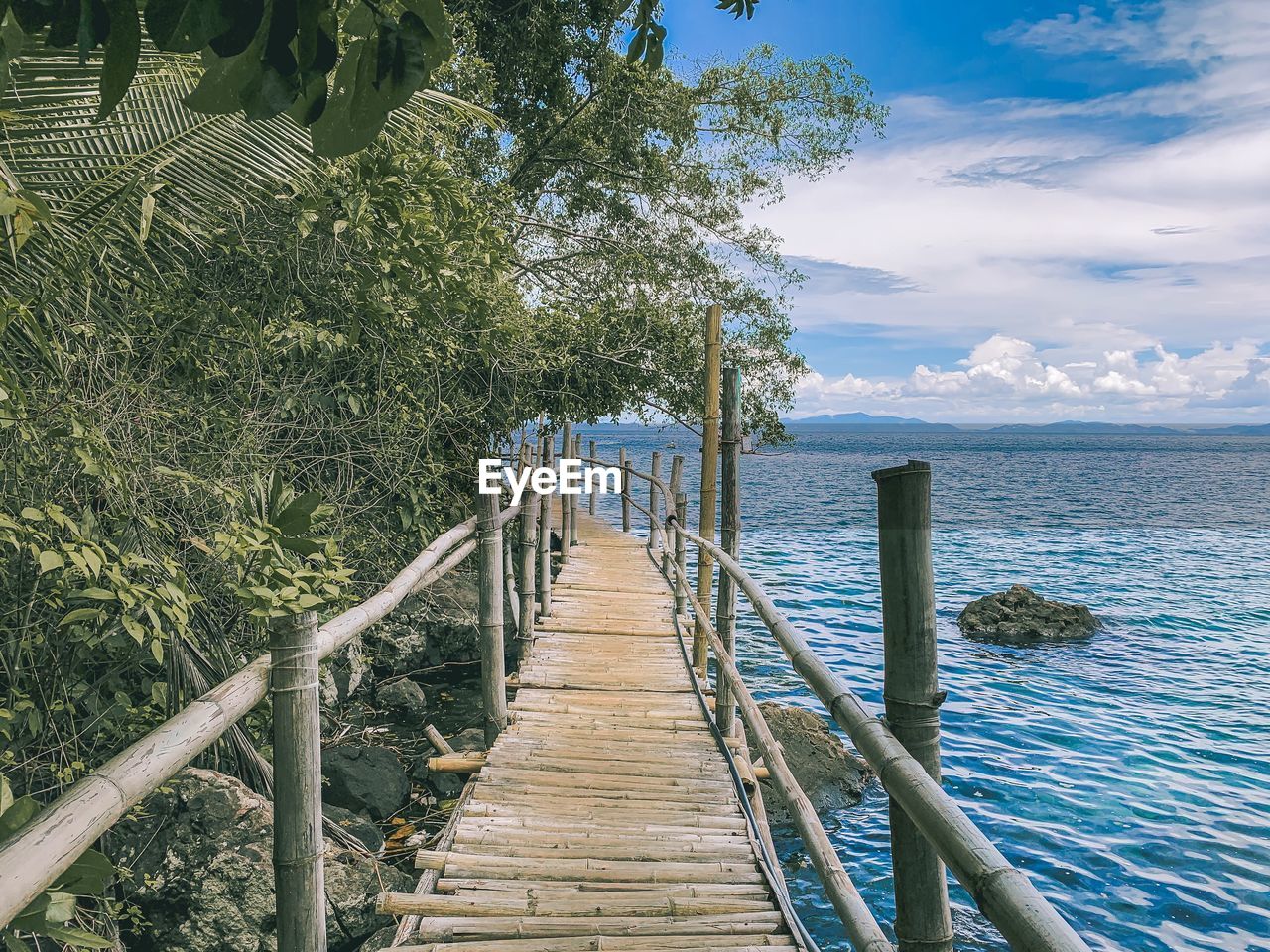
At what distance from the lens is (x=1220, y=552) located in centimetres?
2747

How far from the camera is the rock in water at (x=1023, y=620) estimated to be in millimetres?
14102

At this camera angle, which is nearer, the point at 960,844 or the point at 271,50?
the point at 271,50

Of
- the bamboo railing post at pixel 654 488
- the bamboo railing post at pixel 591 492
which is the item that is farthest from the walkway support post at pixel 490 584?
the bamboo railing post at pixel 591 492

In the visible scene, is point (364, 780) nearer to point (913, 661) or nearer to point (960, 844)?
point (913, 661)

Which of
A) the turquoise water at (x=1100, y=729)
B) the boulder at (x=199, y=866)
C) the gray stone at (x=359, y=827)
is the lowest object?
the turquoise water at (x=1100, y=729)

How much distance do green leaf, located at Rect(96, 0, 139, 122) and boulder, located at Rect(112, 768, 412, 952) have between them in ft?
11.9

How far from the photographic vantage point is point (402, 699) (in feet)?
26.1

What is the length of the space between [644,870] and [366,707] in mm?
4985

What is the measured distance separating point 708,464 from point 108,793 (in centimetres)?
597

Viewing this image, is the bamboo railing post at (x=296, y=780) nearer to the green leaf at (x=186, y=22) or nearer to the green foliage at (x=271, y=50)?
the green foliage at (x=271, y=50)

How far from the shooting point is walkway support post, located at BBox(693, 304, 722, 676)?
693 cm

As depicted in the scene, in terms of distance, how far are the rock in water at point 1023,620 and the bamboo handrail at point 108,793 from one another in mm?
14165

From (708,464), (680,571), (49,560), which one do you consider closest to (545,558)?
(680,571)

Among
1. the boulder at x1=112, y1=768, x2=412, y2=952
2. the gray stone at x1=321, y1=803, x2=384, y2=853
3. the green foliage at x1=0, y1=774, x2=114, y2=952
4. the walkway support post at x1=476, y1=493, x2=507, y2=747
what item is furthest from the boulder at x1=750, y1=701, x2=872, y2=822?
the green foliage at x1=0, y1=774, x2=114, y2=952
